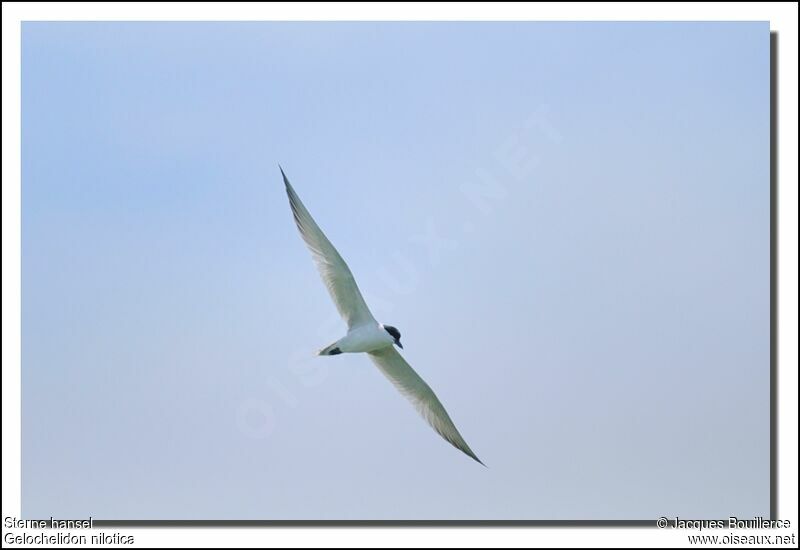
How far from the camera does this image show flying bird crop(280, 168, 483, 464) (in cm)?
1384

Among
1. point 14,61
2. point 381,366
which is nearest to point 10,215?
point 14,61

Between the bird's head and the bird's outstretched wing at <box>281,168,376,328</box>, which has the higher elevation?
the bird's outstretched wing at <box>281,168,376,328</box>

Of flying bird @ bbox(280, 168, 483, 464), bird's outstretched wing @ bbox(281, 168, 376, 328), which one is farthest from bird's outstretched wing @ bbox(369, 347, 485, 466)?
bird's outstretched wing @ bbox(281, 168, 376, 328)

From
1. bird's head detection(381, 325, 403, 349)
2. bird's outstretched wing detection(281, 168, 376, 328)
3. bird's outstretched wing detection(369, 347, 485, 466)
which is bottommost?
bird's outstretched wing detection(369, 347, 485, 466)

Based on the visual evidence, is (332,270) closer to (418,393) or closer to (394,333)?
(394,333)

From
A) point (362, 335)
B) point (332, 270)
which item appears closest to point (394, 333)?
point (362, 335)

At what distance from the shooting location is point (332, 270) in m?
14.0

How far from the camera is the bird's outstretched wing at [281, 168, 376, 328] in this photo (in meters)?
13.8

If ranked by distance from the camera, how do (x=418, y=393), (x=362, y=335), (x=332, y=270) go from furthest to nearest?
(x=418, y=393) < (x=362, y=335) < (x=332, y=270)

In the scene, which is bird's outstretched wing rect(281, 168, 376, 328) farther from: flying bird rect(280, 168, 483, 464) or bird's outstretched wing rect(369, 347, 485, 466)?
bird's outstretched wing rect(369, 347, 485, 466)

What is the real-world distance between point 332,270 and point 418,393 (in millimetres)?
2672

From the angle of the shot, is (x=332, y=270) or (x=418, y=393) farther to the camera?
(x=418, y=393)

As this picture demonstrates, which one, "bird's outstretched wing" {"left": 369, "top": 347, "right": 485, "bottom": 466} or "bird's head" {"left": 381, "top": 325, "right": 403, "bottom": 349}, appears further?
"bird's outstretched wing" {"left": 369, "top": 347, "right": 485, "bottom": 466}

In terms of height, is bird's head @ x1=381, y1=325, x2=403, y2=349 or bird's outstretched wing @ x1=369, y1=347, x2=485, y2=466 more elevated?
bird's head @ x1=381, y1=325, x2=403, y2=349
